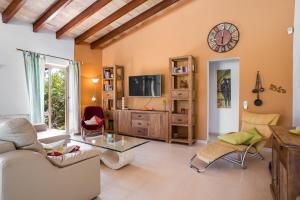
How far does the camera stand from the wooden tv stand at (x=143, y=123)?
4758mm

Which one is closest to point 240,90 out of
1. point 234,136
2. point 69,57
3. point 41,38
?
point 234,136

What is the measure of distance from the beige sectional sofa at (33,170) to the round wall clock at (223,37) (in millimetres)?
3779

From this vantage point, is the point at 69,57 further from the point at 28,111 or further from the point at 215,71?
the point at 215,71

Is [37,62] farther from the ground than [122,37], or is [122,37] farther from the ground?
[122,37]

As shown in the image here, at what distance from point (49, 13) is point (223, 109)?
15.3 ft

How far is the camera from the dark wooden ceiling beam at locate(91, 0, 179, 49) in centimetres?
450

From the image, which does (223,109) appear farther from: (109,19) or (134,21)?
(109,19)

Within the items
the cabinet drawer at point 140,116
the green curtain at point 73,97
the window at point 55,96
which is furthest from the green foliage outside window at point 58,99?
the cabinet drawer at point 140,116

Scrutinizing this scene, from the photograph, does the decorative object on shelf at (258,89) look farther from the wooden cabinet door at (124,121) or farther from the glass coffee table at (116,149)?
the wooden cabinet door at (124,121)

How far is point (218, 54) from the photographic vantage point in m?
4.40

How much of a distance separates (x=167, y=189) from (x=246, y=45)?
11.4 ft

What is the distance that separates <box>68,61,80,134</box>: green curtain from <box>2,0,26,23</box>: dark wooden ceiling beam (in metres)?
1.73

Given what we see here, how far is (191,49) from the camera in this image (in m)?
4.73

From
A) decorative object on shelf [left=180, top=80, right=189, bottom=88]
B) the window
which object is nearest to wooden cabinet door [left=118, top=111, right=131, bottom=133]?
the window
